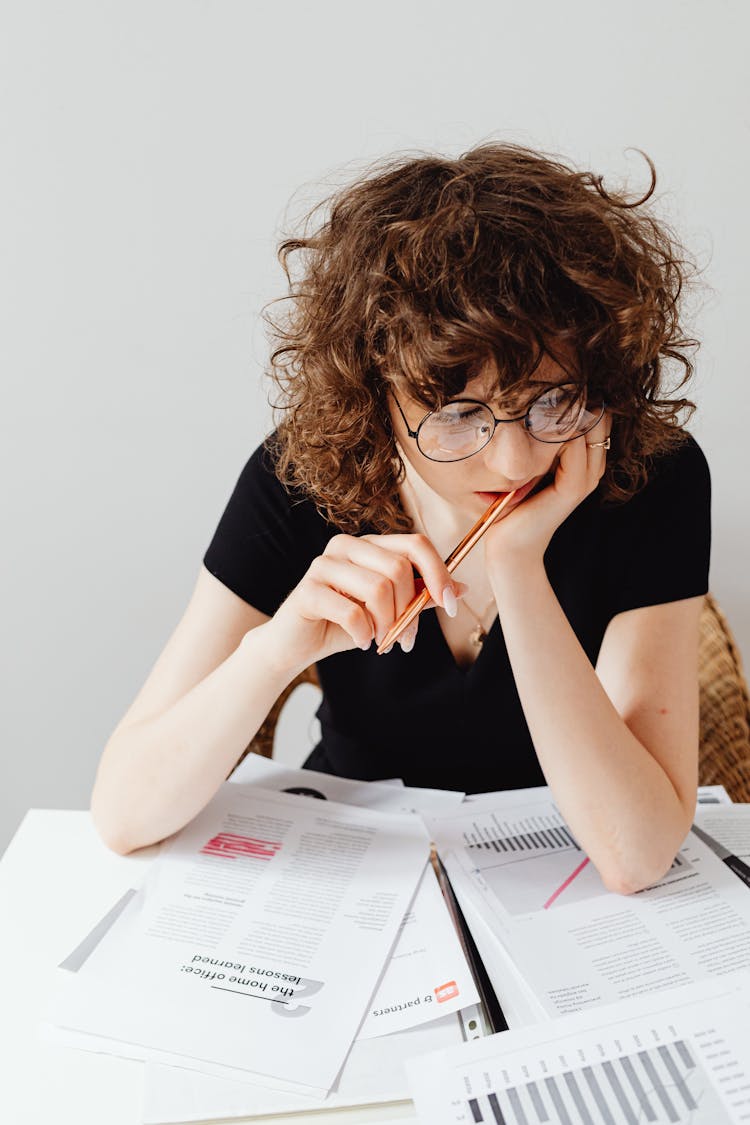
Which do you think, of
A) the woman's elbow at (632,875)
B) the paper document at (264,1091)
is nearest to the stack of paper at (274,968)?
the paper document at (264,1091)

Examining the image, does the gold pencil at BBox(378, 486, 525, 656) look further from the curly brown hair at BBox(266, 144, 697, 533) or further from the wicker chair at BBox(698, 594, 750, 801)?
the wicker chair at BBox(698, 594, 750, 801)

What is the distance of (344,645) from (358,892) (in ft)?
0.87

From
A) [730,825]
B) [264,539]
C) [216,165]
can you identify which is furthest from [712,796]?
[216,165]

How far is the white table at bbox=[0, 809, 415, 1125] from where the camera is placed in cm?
76

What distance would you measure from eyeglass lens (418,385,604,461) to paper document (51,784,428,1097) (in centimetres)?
44

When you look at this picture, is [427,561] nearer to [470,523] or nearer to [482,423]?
[482,423]

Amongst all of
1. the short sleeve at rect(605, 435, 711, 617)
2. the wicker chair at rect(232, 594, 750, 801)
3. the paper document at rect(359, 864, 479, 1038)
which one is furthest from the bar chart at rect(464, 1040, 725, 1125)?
the wicker chair at rect(232, 594, 750, 801)

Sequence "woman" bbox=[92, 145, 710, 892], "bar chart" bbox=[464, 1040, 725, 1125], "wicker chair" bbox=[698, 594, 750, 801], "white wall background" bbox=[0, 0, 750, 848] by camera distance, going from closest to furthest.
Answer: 1. "bar chart" bbox=[464, 1040, 725, 1125]
2. "woman" bbox=[92, 145, 710, 892]
3. "wicker chair" bbox=[698, 594, 750, 801]
4. "white wall background" bbox=[0, 0, 750, 848]

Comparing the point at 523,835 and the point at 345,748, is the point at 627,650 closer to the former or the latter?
the point at 523,835

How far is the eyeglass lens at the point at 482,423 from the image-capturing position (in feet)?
3.10

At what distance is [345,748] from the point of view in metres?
1.39

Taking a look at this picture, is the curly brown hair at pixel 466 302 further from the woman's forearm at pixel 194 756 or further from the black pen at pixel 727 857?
the black pen at pixel 727 857

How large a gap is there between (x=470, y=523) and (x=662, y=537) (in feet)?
0.79

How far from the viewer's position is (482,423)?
952 millimetres
